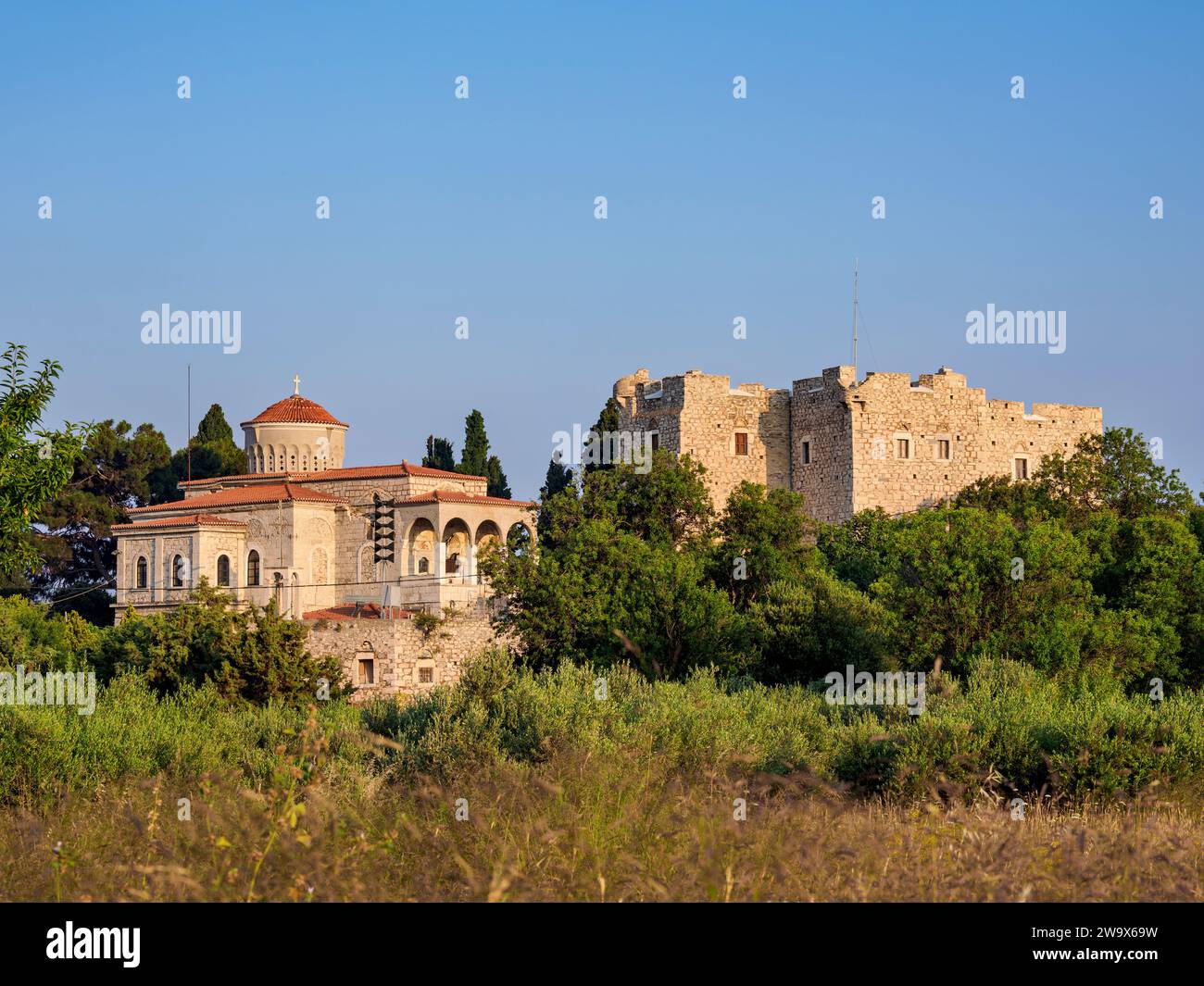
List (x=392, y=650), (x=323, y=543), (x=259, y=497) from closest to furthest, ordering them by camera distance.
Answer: (x=392, y=650)
(x=259, y=497)
(x=323, y=543)

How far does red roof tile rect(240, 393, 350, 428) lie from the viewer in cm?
4959

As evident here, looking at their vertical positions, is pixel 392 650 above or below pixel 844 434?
below

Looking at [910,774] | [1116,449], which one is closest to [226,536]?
[1116,449]

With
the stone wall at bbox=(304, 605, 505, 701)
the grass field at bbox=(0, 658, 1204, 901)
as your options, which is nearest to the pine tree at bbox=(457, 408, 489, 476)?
the stone wall at bbox=(304, 605, 505, 701)

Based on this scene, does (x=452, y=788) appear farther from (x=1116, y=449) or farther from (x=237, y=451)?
(x=237, y=451)

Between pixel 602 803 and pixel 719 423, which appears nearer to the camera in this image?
pixel 602 803

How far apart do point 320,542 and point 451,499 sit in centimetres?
428

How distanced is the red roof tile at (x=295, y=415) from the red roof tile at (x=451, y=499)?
660 centimetres

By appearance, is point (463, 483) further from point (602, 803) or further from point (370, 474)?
point (602, 803)

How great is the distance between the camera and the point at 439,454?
60.3 meters
